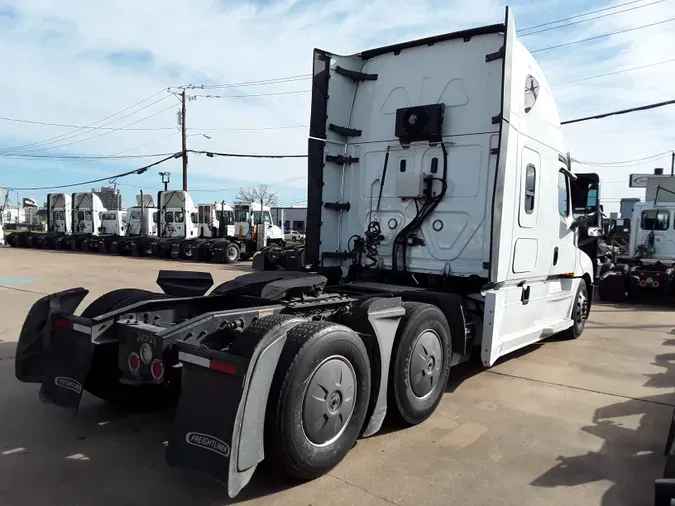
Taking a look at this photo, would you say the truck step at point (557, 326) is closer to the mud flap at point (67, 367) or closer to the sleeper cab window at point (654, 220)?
the mud flap at point (67, 367)

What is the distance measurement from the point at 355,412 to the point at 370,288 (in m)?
1.91

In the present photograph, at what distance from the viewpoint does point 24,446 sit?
4004 millimetres

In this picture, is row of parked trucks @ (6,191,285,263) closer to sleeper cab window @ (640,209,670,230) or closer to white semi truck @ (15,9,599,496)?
sleeper cab window @ (640,209,670,230)

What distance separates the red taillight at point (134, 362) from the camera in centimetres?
379

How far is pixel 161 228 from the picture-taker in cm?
2986

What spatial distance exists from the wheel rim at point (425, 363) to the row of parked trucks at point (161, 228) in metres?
21.5

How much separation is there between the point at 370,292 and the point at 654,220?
14246 mm

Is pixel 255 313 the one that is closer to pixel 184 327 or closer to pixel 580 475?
pixel 184 327

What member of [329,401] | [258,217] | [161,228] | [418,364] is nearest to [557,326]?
[418,364]

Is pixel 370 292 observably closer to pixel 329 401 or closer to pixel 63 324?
pixel 329 401

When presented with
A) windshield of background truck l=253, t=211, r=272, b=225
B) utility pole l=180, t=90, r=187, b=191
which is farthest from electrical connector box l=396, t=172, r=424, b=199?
utility pole l=180, t=90, r=187, b=191

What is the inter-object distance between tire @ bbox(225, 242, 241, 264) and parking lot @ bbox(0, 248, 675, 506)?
62.7 ft

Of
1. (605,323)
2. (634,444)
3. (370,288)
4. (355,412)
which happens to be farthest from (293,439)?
(605,323)

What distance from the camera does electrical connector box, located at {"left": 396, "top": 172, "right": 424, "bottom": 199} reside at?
6031 millimetres
